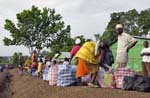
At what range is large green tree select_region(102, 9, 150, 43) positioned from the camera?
Result: 69625mm

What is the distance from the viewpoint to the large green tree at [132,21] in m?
69.6

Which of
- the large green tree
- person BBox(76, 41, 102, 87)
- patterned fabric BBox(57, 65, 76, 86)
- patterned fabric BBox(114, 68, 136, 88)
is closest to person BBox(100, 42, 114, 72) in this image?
person BBox(76, 41, 102, 87)

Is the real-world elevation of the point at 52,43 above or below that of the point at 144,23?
below

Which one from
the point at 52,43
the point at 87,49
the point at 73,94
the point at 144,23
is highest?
the point at 144,23

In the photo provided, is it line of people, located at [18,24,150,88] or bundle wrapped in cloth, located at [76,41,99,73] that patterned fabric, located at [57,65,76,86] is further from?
bundle wrapped in cloth, located at [76,41,99,73]

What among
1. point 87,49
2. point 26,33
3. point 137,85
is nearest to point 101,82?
point 87,49

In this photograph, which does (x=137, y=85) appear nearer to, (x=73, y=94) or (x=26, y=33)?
(x=73, y=94)

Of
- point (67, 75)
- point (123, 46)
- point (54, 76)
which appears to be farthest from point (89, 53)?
point (54, 76)

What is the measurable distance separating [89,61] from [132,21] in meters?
62.5

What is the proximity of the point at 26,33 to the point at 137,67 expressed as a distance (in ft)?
75.6

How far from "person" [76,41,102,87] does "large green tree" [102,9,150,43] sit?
55.1 meters

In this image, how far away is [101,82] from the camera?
483 inches

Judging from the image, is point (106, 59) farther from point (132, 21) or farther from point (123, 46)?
point (132, 21)

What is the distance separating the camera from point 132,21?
74000mm
